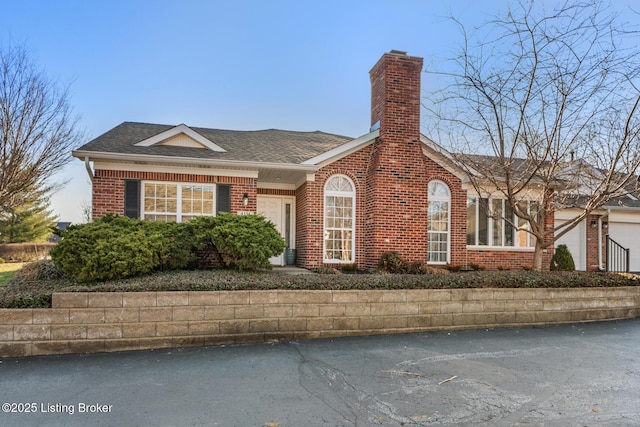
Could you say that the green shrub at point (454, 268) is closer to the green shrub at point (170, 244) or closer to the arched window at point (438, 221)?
the arched window at point (438, 221)

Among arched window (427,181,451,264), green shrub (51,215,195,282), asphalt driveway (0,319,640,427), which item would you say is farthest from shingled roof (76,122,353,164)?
asphalt driveway (0,319,640,427)

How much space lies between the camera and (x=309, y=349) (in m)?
6.30

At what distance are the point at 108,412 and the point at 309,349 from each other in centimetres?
296

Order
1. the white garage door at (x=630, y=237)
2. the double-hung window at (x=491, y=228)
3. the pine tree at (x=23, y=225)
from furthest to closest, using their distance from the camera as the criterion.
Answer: the pine tree at (x=23, y=225)
the white garage door at (x=630, y=237)
the double-hung window at (x=491, y=228)

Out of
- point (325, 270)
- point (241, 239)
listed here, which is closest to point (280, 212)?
point (325, 270)

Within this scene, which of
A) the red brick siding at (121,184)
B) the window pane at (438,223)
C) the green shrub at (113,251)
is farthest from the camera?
the window pane at (438,223)

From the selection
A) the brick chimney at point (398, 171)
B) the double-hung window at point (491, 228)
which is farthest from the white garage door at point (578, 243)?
the brick chimney at point (398, 171)

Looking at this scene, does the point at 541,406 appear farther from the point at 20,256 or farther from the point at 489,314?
the point at 20,256

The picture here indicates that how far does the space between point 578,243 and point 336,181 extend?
965 centimetres

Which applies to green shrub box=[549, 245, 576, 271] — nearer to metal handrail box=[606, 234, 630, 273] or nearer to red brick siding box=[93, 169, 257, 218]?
metal handrail box=[606, 234, 630, 273]

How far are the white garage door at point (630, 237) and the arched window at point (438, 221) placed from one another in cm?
767

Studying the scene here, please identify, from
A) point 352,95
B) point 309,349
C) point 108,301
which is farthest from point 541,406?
point 352,95

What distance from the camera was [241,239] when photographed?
8.65 metres

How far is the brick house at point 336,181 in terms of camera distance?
10.8 metres
